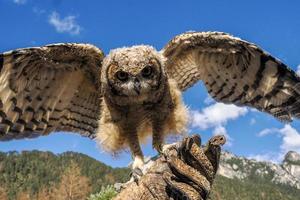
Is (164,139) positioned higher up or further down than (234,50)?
further down

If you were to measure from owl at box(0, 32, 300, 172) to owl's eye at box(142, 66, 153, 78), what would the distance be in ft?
0.05

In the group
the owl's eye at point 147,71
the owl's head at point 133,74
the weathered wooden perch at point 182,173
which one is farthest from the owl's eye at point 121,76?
the weathered wooden perch at point 182,173

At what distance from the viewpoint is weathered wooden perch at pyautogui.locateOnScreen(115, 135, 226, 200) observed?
6.37 metres

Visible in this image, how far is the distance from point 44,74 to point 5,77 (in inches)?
30.8

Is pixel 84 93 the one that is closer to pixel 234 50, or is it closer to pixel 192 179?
pixel 234 50

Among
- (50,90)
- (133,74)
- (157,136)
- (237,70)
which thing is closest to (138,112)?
(157,136)

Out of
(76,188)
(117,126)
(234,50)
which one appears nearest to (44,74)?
(117,126)

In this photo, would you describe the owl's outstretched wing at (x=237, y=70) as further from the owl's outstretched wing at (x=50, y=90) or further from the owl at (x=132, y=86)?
the owl's outstretched wing at (x=50, y=90)

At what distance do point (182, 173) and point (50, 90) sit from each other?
3.45 meters

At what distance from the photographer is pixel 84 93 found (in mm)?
9469

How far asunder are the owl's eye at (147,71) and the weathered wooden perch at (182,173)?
5.26 ft

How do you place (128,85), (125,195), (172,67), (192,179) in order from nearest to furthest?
(192,179) → (125,195) → (128,85) → (172,67)

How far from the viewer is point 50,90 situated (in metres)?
8.79

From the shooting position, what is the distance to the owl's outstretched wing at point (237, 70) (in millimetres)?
7645
